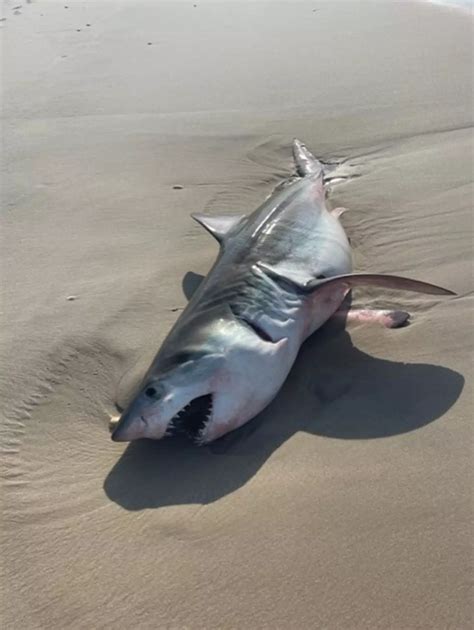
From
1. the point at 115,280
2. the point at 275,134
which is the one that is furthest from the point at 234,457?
the point at 275,134

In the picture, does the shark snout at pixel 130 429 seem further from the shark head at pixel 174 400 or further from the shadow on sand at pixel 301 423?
the shadow on sand at pixel 301 423

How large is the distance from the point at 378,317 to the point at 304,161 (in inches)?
90.8

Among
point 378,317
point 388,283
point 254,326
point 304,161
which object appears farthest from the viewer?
point 304,161

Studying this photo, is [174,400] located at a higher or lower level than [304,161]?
higher

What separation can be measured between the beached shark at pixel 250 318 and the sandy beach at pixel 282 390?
0.44 feet

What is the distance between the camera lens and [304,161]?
5.89 metres

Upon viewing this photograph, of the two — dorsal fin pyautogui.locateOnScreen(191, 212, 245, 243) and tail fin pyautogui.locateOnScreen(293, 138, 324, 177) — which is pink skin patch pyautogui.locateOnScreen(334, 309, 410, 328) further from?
tail fin pyautogui.locateOnScreen(293, 138, 324, 177)

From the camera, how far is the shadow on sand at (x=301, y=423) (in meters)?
3.07

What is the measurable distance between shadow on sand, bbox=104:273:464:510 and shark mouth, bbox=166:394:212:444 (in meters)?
0.07

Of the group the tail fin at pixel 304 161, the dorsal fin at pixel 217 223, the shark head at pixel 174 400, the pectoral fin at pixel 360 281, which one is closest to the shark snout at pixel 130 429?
the shark head at pixel 174 400

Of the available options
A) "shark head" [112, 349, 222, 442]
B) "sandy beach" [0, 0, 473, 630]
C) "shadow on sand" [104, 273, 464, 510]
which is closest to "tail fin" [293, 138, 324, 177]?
"sandy beach" [0, 0, 473, 630]

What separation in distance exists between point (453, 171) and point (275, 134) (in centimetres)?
161

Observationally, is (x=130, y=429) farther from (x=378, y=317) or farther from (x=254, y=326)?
(x=378, y=317)

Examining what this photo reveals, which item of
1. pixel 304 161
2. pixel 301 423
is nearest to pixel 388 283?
pixel 301 423
